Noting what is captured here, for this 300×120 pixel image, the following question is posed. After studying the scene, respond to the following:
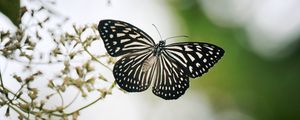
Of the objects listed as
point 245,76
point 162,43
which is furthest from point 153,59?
point 245,76

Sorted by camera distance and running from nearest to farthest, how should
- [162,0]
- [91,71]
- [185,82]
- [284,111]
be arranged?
[185,82] → [91,71] → [162,0] → [284,111]

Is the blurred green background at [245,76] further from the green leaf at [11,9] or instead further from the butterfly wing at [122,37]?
the green leaf at [11,9]

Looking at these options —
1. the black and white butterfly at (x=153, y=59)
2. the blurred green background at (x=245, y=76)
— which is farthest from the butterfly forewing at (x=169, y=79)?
the blurred green background at (x=245, y=76)

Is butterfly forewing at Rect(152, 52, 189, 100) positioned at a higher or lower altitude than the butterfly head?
lower

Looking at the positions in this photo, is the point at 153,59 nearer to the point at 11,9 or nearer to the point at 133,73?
the point at 133,73

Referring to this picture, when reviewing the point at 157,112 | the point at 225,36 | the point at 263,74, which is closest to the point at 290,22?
the point at 225,36

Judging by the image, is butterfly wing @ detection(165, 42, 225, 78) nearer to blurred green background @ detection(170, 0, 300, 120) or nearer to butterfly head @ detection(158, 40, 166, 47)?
butterfly head @ detection(158, 40, 166, 47)

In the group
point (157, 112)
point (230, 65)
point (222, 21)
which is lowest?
point (157, 112)

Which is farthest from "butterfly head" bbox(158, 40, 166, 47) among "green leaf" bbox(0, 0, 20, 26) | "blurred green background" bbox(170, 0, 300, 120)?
"blurred green background" bbox(170, 0, 300, 120)

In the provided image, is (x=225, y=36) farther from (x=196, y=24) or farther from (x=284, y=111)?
(x=284, y=111)
